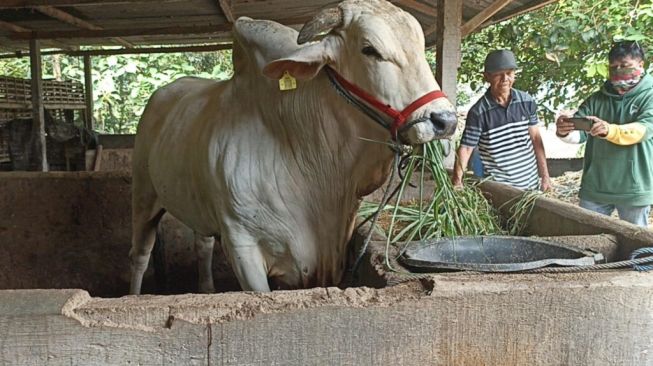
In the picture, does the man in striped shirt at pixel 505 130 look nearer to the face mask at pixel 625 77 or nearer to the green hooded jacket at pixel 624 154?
the green hooded jacket at pixel 624 154

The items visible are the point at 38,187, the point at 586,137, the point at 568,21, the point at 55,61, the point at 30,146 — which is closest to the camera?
the point at 586,137

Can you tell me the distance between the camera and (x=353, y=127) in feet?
7.79

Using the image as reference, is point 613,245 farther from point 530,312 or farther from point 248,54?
point 248,54

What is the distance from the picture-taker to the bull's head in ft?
6.68

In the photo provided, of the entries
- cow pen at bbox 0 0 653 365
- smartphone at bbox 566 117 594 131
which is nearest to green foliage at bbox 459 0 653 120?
smartphone at bbox 566 117 594 131

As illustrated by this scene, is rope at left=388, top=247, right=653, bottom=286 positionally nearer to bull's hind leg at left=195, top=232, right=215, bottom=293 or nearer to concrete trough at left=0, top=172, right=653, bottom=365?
concrete trough at left=0, top=172, right=653, bottom=365

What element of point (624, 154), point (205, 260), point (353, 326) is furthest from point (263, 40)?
point (624, 154)

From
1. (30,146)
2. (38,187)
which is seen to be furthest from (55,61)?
(38,187)

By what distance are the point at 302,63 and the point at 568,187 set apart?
5686mm

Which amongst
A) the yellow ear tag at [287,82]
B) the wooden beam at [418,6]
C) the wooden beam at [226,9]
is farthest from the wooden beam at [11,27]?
the yellow ear tag at [287,82]

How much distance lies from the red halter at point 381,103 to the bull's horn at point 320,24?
0.17m

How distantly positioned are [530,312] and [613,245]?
910 mm

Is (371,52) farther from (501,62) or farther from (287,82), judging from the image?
(501,62)

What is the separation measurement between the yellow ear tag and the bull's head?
0.04m
